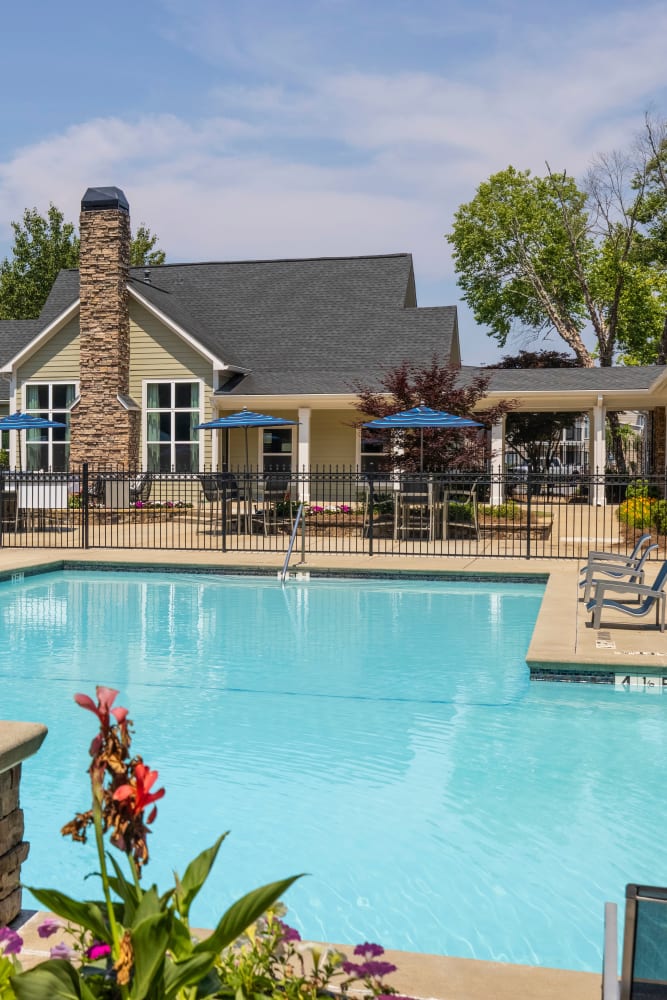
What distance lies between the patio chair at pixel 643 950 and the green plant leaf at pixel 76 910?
4.16 ft

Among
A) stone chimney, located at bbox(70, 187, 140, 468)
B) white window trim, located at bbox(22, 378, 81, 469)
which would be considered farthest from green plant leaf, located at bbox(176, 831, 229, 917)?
white window trim, located at bbox(22, 378, 81, 469)

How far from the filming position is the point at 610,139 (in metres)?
40.3

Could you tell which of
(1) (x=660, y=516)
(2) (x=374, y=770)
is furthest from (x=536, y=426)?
(2) (x=374, y=770)

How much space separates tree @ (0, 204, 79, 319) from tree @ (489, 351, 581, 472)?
2167 centimetres

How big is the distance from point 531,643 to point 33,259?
4263 centimetres

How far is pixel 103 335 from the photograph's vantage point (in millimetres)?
25812

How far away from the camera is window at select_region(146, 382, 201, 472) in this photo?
1040 inches

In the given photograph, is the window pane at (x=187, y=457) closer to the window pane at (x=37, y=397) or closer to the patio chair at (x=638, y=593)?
the window pane at (x=37, y=397)

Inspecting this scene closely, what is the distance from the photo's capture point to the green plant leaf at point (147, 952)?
7.18 feet

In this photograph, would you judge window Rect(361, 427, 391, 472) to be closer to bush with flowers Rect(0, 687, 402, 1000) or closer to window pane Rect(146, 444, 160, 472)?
window pane Rect(146, 444, 160, 472)

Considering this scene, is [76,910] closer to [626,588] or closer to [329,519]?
[626,588]

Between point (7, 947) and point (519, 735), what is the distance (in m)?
5.30

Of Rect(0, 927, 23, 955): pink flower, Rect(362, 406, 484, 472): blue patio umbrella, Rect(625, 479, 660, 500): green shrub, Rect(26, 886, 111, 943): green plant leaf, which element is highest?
Rect(362, 406, 484, 472): blue patio umbrella

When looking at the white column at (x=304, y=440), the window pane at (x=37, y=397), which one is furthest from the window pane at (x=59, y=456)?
the white column at (x=304, y=440)
